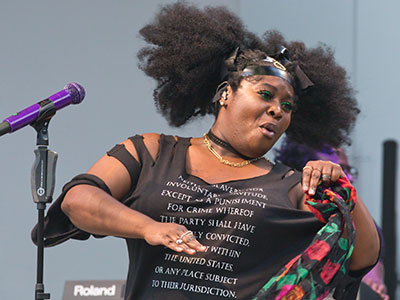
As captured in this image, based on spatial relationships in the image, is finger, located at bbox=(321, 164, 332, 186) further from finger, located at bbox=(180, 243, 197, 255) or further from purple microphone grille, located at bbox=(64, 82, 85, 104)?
purple microphone grille, located at bbox=(64, 82, 85, 104)

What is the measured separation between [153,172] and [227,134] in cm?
30

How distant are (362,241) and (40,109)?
3.25 feet

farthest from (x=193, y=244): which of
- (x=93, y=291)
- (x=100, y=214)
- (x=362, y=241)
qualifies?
(x=93, y=291)

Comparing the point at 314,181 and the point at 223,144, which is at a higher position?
the point at 223,144

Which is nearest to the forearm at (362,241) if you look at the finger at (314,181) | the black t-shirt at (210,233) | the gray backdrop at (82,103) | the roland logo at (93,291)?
the black t-shirt at (210,233)

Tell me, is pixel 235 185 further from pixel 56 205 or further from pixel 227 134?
pixel 56 205

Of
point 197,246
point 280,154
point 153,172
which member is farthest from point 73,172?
point 197,246

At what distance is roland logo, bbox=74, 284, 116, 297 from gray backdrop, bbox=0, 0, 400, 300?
0.80 metres

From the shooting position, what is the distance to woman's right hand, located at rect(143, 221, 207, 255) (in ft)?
5.49

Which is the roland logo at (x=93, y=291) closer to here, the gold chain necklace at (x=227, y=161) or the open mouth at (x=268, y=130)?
the gold chain necklace at (x=227, y=161)

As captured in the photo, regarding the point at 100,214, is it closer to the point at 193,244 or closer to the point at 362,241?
the point at 193,244

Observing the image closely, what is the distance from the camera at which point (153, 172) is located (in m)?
2.12

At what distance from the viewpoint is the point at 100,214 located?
1946 millimetres

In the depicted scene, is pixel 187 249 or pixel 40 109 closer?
pixel 187 249
